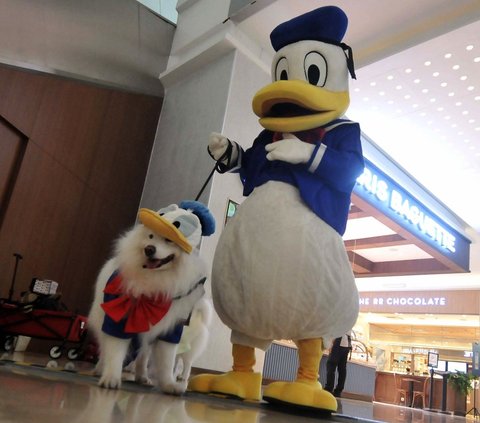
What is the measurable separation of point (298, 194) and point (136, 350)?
2.74 ft

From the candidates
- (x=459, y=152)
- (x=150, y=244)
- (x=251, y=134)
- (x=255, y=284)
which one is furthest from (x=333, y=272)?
(x=459, y=152)

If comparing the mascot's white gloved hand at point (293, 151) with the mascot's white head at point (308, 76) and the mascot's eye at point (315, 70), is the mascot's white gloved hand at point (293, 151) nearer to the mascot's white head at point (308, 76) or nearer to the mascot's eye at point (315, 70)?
the mascot's white head at point (308, 76)

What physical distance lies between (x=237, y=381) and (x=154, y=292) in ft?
1.54

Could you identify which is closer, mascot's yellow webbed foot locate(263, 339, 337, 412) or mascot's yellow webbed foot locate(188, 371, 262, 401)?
mascot's yellow webbed foot locate(263, 339, 337, 412)

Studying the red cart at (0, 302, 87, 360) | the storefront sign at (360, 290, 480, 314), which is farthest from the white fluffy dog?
the storefront sign at (360, 290, 480, 314)

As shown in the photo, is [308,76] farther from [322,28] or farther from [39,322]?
[39,322]

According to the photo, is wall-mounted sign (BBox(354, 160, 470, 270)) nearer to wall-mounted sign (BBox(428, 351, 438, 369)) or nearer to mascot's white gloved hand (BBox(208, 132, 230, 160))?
wall-mounted sign (BBox(428, 351, 438, 369))

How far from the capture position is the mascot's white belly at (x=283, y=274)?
1.48 m

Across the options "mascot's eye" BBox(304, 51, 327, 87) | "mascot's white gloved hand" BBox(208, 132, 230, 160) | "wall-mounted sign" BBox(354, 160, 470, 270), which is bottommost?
"mascot's white gloved hand" BBox(208, 132, 230, 160)

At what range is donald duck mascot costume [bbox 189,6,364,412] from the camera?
149cm

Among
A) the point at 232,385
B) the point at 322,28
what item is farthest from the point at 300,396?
the point at 322,28

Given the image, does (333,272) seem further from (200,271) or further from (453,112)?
(453,112)

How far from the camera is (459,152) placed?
16.9 ft

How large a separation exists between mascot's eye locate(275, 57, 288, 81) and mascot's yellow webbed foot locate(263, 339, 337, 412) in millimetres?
1051
